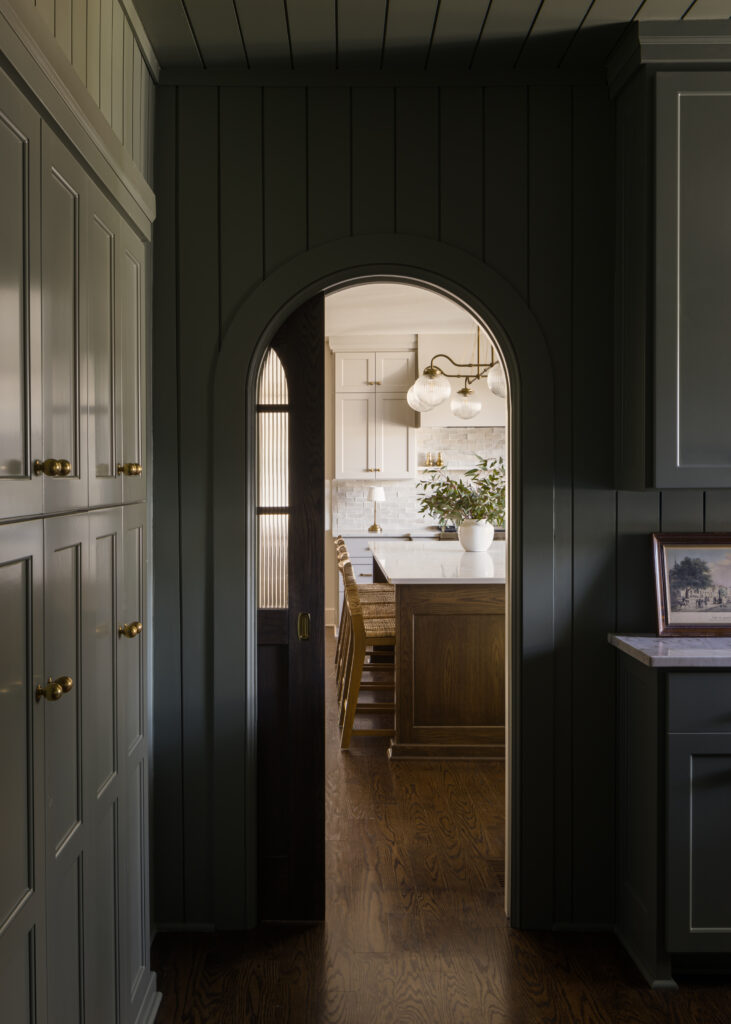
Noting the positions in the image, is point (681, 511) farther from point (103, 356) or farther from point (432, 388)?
point (432, 388)

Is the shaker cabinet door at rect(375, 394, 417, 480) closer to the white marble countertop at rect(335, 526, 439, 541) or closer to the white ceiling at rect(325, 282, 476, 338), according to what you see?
the white marble countertop at rect(335, 526, 439, 541)

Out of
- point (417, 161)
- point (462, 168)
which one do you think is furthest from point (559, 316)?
point (417, 161)

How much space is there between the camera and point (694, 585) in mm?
2680

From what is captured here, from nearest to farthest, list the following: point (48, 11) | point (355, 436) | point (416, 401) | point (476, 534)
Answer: point (48, 11) → point (476, 534) → point (416, 401) → point (355, 436)

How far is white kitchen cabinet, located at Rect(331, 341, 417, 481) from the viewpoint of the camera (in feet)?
26.2

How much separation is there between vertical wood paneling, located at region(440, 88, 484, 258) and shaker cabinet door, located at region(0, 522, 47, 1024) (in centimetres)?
184

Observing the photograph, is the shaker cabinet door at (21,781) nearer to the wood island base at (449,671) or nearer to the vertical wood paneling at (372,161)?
the vertical wood paneling at (372,161)

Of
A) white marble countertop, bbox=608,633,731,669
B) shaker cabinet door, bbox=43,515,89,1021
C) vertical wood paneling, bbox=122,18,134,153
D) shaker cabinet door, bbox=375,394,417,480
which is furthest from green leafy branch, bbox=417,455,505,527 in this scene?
shaker cabinet door, bbox=43,515,89,1021

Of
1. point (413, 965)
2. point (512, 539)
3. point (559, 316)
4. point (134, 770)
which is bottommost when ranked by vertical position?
point (413, 965)

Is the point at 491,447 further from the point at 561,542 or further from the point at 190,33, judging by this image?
the point at 190,33

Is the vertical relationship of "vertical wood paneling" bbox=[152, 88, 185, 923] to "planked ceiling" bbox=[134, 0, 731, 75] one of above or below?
below

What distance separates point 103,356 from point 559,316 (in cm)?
154

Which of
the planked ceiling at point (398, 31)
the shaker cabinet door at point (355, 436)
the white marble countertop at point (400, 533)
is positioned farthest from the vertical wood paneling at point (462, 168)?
the white marble countertop at point (400, 533)

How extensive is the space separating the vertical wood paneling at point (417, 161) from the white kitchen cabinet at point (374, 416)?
5267 mm
